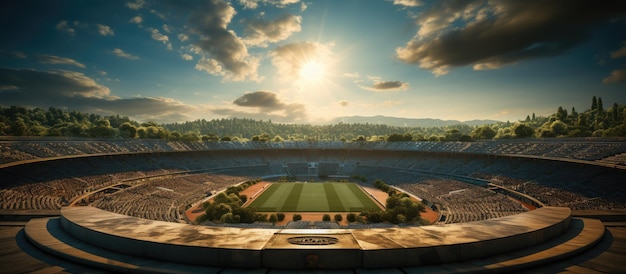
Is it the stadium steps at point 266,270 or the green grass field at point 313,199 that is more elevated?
the stadium steps at point 266,270

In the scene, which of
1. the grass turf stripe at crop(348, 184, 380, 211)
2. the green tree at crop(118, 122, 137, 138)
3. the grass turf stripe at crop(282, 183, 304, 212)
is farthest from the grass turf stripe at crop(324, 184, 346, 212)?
the green tree at crop(118, 122, 137, 138)

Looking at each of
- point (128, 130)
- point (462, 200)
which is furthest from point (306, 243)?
point (128, 130)

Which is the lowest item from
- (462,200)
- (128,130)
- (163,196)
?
(163,196)

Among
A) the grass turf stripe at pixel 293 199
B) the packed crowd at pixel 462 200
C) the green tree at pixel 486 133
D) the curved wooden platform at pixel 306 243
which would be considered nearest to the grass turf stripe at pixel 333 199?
the grass turf stripe at pixel 293 199

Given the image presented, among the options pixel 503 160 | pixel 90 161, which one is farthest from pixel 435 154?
pixel 90 161

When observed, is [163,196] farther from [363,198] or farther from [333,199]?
[363,198]

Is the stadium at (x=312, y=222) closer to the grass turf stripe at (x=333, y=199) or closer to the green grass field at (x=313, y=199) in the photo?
the green grass field at (x=313, y=199)
